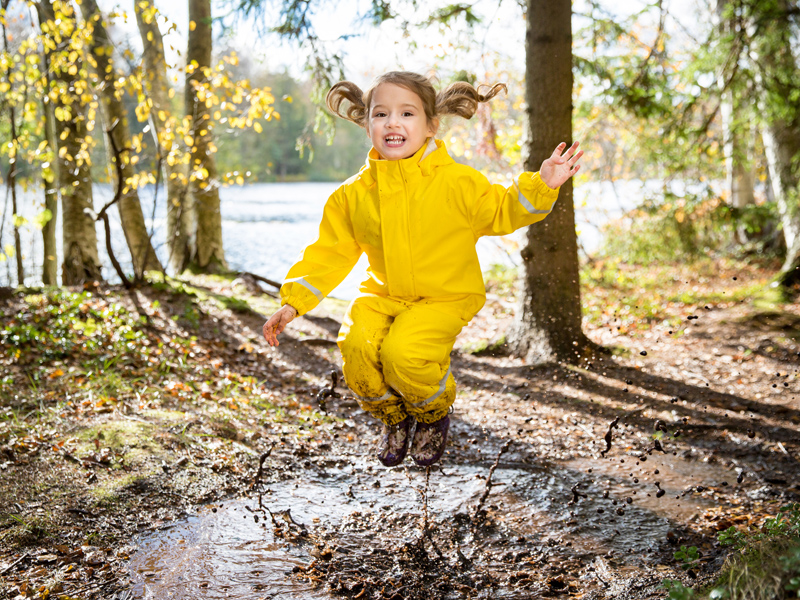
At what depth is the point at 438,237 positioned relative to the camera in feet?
10.2

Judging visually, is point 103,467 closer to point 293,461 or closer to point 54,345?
point 293,461

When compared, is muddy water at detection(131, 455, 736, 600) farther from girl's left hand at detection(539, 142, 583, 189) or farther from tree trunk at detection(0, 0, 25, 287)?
tree trunk at detection(0, 0, 25, 287)

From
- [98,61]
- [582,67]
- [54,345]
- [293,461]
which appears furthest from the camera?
[98,61]

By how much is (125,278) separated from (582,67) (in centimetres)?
614

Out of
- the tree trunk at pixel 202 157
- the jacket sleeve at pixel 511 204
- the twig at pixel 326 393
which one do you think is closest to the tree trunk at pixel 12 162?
the tree trunk at pixel 202 157

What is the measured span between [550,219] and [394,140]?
3.37 meters

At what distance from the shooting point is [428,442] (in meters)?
3.48

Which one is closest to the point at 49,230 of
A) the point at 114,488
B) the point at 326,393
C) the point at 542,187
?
the point at 326,393

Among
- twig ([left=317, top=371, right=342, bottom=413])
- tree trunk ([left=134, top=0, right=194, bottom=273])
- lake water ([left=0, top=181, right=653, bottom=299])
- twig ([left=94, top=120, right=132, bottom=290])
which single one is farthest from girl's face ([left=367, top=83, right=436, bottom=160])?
tree trunk ([left=134, top=0, right=194, bottom=273])

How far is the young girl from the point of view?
3049 millimetres

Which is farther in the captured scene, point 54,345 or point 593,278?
point 593,278

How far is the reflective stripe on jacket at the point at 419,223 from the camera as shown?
3.07 m

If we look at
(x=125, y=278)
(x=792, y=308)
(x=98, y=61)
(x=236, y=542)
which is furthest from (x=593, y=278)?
(x=236, y=542)

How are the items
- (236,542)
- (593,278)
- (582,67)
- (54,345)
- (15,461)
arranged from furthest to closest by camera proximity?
(593,278) → (582,67) → (54,345) → (15,461) → (236,542)
